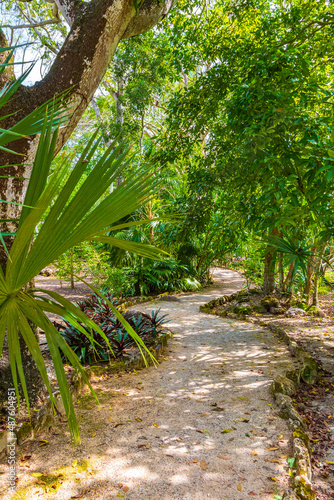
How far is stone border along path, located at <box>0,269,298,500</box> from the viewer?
83.6 inches

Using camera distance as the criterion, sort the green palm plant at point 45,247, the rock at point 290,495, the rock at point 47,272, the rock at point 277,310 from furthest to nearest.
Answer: the rock at point 47,272, the rock at point 277,310, the rock at point 290,495, the green palm plant at point 45,247

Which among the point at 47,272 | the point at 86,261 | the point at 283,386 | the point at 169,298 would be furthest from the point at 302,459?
the point at 47,272

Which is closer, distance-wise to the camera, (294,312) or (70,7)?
(70,7)

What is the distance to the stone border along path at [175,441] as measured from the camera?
2123 millimetres

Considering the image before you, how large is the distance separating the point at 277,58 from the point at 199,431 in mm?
3814

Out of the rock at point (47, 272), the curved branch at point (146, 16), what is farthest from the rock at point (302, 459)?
the rock at point (47, 272)

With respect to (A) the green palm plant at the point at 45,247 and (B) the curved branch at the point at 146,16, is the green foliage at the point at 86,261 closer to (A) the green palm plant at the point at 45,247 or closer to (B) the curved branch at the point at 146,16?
(B) the curved branch at the point at 146,16

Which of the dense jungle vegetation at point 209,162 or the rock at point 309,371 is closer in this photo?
the dense jungle vegetation at point 209,162

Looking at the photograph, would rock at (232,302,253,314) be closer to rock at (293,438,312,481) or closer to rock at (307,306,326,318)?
rock at (307,306,326,318)

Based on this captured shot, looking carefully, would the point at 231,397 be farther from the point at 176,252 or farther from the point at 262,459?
the point at 176,252

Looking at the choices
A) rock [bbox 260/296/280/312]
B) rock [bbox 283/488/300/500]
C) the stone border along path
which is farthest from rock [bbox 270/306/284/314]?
rock [bbox 283/488/300/500]

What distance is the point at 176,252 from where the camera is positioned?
10.6 meters

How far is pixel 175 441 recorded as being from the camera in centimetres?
264

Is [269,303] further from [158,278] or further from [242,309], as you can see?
[158,278]
